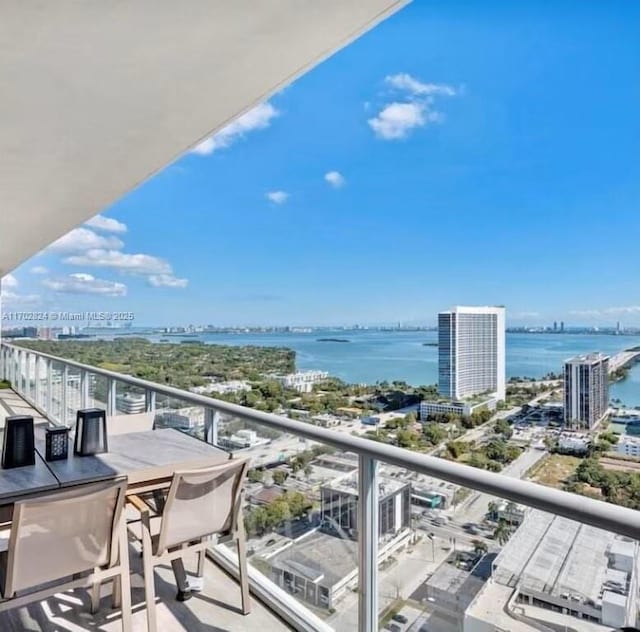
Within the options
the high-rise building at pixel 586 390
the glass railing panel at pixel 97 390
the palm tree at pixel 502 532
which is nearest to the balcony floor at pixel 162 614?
the palm tree at pixel 502 532

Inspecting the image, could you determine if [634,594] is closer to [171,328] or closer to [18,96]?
[18,96]

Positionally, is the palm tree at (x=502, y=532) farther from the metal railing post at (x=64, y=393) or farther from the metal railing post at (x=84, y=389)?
the metal railing post at (x=64, y=393)

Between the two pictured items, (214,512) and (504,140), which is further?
(504,140)

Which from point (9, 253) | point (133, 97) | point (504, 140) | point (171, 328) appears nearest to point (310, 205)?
point (504, 140)

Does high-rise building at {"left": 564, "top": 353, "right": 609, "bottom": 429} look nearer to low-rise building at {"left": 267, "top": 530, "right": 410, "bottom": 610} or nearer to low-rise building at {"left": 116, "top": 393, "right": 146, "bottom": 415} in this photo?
low-rise building at {"left": 267, "top": 530, "right": 410, "bottom": 610}

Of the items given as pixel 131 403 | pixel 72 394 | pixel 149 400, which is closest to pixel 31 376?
pixel 72 394

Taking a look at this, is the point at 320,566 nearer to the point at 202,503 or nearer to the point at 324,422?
the point at 202,503
